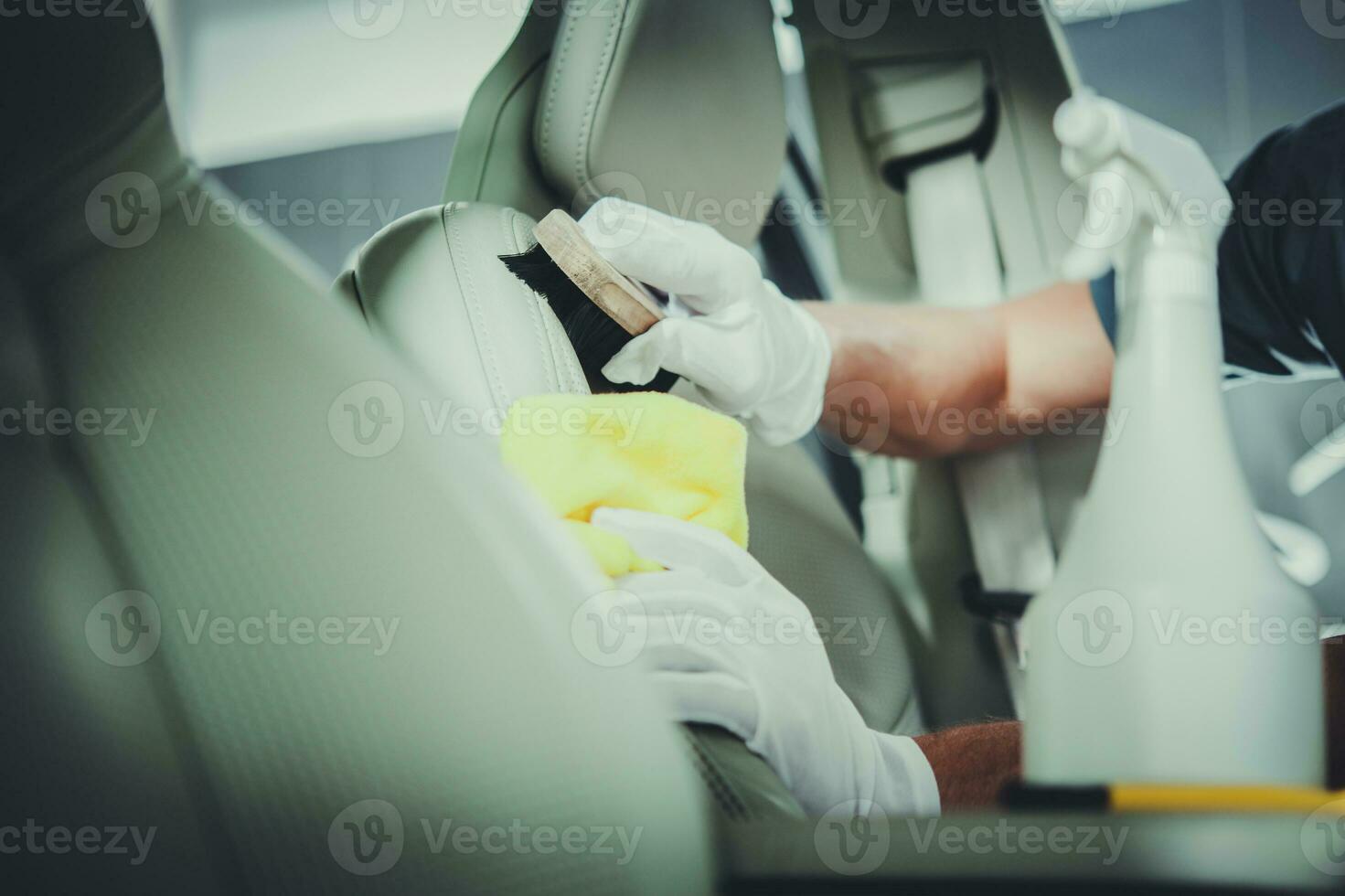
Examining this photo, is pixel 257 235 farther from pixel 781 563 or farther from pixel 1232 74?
pixel 1232 74

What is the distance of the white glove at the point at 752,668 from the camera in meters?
0.39

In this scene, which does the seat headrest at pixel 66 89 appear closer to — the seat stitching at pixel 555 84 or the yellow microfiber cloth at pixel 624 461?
the yellow microfiber cloth at pixel 624 461

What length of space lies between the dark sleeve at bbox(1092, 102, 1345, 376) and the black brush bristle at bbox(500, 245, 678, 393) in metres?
0.51

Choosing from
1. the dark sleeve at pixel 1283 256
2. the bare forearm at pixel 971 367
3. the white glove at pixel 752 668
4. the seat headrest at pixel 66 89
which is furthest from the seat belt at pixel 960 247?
the seat headrest at pixel 66 89

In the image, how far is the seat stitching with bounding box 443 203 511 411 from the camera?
50cm

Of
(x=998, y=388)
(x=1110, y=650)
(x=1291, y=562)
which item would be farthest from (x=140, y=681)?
(x=1291, y=562)

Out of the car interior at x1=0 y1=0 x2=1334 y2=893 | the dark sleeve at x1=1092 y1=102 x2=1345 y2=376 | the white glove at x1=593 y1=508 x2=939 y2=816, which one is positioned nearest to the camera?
the car interior at x1=0 y1=0 x2=1334 y2=893

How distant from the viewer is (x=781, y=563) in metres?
0.72

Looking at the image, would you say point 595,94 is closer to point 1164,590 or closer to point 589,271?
point 589,271

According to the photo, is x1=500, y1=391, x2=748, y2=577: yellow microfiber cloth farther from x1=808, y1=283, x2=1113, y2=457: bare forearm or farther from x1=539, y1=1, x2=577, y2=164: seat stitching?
x1=808, y1=283, x2=1113, y2=457: bare forearm

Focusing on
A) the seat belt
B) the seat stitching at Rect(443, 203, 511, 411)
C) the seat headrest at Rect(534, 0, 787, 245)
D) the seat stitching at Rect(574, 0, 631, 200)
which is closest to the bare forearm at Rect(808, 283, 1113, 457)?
the seat belt

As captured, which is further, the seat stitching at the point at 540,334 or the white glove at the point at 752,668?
the seat stitching at the point at 540,334

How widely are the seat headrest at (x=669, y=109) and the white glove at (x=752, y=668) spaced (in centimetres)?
28

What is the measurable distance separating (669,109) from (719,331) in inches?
6.7
